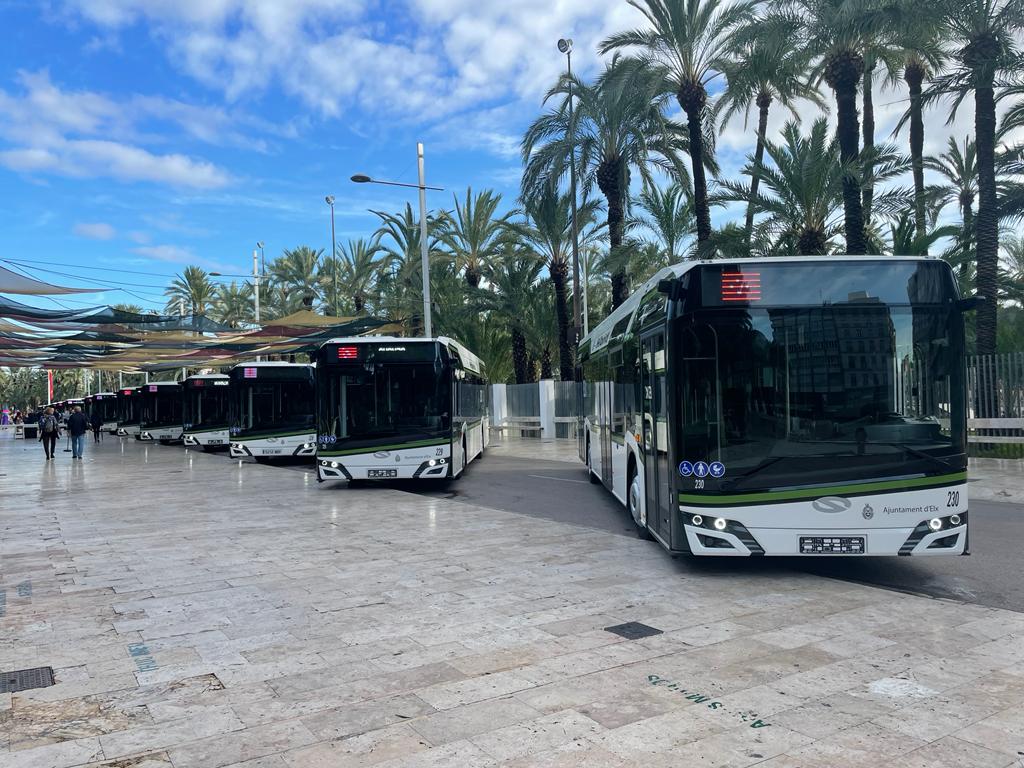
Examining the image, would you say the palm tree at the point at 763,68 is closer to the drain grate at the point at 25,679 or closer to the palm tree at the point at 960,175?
the palm tree at the point at 960,175

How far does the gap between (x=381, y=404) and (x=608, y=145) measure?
14.5m

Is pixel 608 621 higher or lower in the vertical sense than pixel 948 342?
lower

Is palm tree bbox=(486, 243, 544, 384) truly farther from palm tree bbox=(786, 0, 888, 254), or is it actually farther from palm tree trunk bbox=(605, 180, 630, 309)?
palm tree bbox=(786, 0, 888, 254)

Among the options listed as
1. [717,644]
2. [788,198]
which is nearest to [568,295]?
[788,198]

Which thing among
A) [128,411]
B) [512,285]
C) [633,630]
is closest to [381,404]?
[633,630]

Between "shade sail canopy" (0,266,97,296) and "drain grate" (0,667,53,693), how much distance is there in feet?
54.4

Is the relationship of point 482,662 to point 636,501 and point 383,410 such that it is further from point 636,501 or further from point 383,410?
point 383,410

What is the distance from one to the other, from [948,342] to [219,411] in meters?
29.3

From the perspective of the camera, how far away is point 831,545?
718 cm

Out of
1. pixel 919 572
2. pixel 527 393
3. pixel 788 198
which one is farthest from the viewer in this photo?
pixel 527 393

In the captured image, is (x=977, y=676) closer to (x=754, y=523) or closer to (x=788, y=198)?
(x=754, y=523)

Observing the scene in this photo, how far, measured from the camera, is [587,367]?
653 inches

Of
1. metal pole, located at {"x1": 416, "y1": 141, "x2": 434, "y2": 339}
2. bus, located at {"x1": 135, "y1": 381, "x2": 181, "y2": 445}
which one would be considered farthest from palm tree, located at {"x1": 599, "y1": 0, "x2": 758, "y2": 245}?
bus, located at {"x1": 135, "y1": 381, "x2": 181, "y2": 445}

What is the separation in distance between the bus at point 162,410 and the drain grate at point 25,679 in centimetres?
3552
